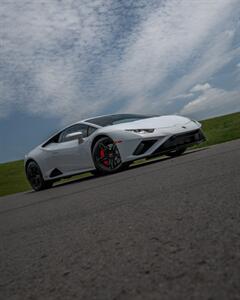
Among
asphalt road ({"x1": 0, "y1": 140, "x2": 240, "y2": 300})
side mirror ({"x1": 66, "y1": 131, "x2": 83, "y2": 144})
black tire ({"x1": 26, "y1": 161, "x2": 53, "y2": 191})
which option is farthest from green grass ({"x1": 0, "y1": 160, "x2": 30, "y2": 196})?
asphalt road ({"x1": 0, "y1": 140, "x2": 240, "y2": 300})

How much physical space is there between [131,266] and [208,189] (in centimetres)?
152

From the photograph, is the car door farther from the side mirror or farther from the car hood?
the car hood

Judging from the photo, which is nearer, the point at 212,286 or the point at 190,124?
the point at 212,286

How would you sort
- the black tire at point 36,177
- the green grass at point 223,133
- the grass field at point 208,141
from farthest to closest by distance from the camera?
the grass field at point 208,141, the green grass at point 223,133, the black tire at point 36,177

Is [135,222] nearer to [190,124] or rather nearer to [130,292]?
[130,292]

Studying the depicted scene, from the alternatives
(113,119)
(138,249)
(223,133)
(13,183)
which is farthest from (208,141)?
(138,249)

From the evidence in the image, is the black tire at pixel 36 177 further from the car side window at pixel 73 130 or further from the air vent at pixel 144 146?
the air vent at pixel 144 146

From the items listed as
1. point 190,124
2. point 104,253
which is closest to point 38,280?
point 104,253

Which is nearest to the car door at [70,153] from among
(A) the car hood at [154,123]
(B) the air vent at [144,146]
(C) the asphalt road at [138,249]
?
(A) the car hood at [154,123]

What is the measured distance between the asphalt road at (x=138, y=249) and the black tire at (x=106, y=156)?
3.43 metres

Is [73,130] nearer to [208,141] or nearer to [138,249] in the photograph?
[208,141]

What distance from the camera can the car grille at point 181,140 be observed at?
674cm

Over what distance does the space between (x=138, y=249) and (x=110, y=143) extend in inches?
203

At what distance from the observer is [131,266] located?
1.71 meters
